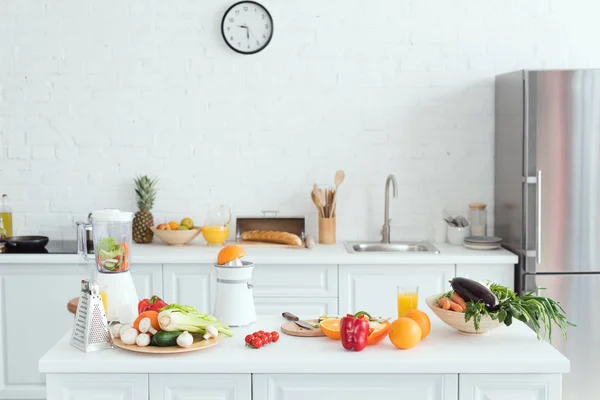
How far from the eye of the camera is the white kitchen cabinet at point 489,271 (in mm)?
4445

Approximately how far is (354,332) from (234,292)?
0.51 meters

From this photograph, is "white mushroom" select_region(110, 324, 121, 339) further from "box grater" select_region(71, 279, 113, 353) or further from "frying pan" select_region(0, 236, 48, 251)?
A: "frying pan" select_region(0, 236, 48, 251)

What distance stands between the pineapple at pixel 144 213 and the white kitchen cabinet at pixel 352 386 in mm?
2448

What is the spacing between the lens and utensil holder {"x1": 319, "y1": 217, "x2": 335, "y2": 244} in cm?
488

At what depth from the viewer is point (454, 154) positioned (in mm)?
5031

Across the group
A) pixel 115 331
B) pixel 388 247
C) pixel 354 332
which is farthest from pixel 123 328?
pixel 388 247

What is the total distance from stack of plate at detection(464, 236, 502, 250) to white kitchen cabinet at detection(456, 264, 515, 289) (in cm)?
18

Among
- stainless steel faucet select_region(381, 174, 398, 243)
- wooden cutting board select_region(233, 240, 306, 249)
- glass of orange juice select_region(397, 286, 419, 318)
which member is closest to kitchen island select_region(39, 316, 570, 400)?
glass of orange juice select_region(397, 286, 419, 318)

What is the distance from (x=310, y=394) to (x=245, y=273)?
1.74 feet

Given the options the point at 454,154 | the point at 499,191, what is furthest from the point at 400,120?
the point at 499,191

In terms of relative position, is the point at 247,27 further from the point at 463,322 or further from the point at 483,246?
the point at 463,322

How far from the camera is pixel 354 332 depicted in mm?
2617

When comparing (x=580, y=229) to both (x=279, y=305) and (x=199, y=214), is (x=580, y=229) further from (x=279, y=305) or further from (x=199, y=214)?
(x=199, y=214)

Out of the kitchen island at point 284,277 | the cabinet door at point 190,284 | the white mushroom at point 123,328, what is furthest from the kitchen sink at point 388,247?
the white mushroom at point 123,328
